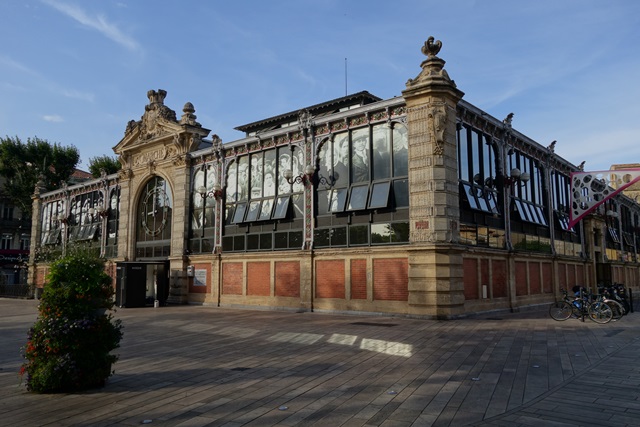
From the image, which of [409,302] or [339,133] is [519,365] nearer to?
[409,302]

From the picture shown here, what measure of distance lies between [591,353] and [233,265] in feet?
61.9

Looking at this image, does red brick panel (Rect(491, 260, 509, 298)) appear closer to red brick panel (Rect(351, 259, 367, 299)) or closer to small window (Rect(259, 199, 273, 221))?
red brick panel (Rect(351, 259, 367, 299))

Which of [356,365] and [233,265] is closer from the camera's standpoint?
[356,365]

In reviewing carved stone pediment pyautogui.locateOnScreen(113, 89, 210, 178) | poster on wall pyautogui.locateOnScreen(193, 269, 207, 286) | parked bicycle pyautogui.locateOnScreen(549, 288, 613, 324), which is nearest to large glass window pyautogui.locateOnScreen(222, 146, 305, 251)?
poster on wall pyautogui.locateOnScreen(193, 269, 207, 286)

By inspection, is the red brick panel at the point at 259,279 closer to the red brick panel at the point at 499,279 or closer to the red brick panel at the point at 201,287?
the red brick panel at the point at 201,287

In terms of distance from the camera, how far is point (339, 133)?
2195cm

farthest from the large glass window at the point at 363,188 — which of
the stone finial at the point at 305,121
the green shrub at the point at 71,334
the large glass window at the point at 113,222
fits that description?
the large glass window at the point at 113,222

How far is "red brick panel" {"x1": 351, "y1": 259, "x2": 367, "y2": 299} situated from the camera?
785 inches

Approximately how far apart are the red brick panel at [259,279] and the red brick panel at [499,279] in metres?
10.9

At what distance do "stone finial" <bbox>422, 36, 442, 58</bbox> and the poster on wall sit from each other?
679 inches

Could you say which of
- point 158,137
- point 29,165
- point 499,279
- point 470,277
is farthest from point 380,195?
point 29,165

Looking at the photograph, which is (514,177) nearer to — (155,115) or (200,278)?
(200,278)

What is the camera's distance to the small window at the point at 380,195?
64.0 feet

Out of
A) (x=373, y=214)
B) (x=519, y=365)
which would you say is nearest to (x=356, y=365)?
(x=519, y=365)
